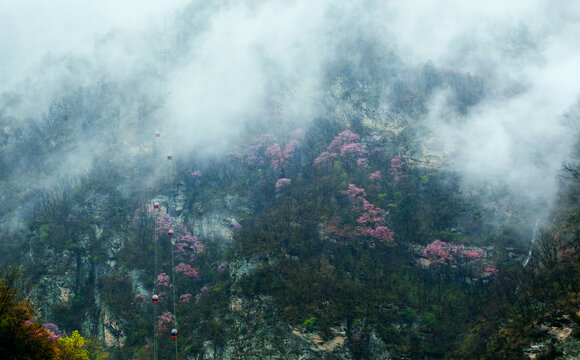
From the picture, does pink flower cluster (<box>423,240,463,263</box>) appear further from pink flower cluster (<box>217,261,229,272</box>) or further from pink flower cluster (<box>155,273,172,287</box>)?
pink flower cluster (<box>155,273,172,287</box>)

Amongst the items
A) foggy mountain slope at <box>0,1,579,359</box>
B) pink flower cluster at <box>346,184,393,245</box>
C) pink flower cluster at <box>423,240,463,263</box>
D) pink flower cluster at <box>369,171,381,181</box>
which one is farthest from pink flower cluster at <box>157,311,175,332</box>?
pink flower cluster at <box>423,240,463,263</box>

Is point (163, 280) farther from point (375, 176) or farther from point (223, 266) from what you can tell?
point (375, 176)

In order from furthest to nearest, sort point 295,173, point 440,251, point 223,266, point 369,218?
point 295,173 < point 223,266 < point 369,218 < point 440,251

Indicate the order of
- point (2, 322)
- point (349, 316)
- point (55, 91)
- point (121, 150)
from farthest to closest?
point (55, 91), point (121, 150), point (349, 316), point (2, 322)

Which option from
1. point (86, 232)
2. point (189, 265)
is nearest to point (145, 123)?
point (86, 232)

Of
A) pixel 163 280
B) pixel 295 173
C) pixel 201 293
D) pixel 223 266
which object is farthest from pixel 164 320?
pixel 295 173

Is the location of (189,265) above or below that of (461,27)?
below

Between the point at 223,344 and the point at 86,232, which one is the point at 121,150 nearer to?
the point at 86,232

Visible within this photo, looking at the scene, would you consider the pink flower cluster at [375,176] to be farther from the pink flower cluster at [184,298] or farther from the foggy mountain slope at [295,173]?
the pink flower cluster at [184,298]

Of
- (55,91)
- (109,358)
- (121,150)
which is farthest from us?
(55,91)
